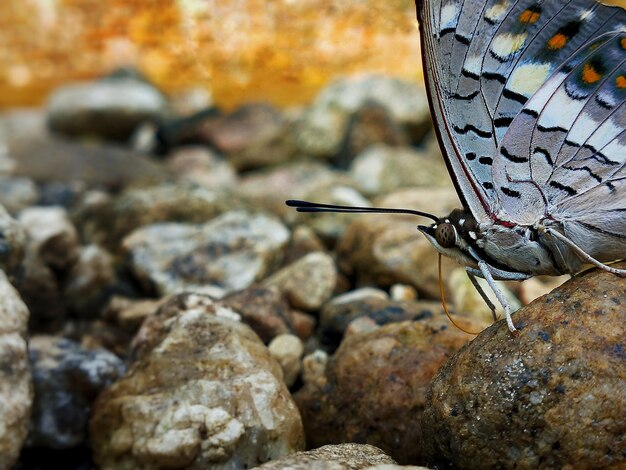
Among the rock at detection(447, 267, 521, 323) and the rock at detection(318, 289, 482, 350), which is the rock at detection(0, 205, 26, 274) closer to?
the rock at detection(318, 289, 482, 350)

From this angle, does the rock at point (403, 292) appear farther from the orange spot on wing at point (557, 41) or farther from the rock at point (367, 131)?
the rock at point (367, 131)

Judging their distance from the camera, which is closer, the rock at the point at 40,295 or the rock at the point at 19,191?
the rock at the point at 40,295

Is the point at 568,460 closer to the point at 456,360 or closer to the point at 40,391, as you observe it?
the point at 456,360

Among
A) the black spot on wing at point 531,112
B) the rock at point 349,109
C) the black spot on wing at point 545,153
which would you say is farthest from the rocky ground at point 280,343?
the rock at point 349,109

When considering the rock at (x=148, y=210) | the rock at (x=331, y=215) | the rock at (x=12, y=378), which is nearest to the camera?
the rock at (x=12, y=378)

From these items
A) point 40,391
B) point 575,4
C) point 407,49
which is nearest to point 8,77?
point 407,49

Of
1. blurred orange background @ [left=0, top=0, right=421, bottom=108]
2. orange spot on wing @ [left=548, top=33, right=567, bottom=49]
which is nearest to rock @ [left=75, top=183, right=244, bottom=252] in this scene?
blurred orange background @ [left=0, top=0, right=421, bottom=108]

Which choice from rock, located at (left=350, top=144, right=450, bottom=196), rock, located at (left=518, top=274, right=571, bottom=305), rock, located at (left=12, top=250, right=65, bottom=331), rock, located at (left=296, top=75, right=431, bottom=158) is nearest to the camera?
rock, located at (left=12, top=250, right=65, bottom=331)

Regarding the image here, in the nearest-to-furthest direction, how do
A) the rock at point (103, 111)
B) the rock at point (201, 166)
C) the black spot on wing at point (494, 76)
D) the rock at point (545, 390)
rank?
the rock at point (545, 390)
the black spot on wing at point (494, 76)
the rock at point (201, 166)
the rock at point (103, 111)
